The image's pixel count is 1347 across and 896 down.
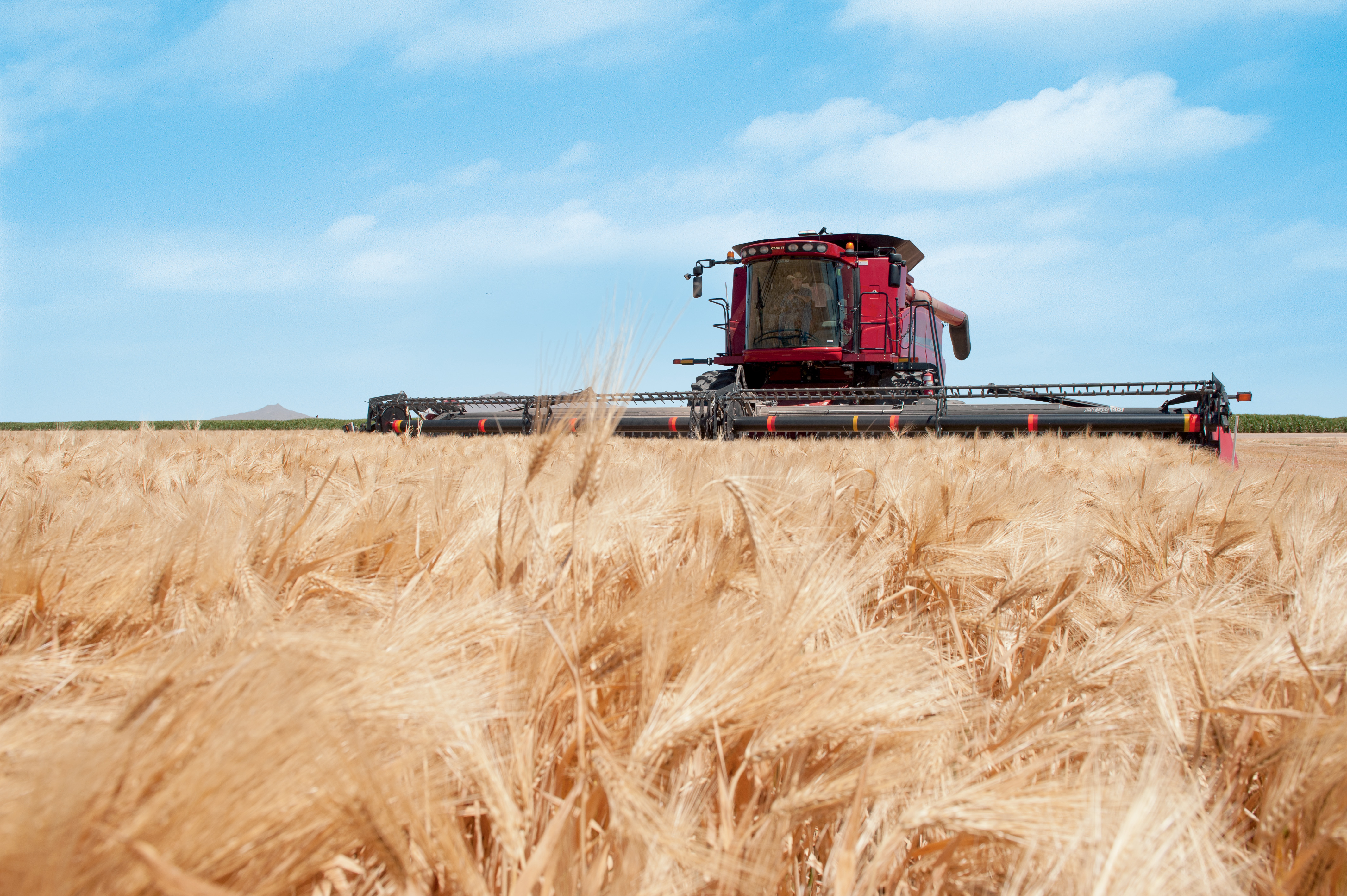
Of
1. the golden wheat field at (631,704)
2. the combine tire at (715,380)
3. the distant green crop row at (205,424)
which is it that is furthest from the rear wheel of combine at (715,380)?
the distant green crop row at (205,424)

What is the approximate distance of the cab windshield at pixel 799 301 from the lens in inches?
341

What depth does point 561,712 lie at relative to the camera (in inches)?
26.9

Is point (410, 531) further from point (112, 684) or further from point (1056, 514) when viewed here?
point (1056, 514)

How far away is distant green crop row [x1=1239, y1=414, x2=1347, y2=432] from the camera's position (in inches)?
1304

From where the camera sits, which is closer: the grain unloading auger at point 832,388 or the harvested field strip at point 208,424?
the grain unloading auger at point 832,388

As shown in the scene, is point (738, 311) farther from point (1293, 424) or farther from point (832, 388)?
point (1293, 424)

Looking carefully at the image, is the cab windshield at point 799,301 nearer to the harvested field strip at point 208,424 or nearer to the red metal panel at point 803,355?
the red metal panel at point 803,355

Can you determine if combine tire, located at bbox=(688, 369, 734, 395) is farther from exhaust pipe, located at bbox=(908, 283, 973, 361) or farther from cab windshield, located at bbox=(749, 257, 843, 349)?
exhaust pipe, located at bbox=(908, 283, 973, 361)

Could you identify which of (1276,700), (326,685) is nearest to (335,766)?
(326,685)

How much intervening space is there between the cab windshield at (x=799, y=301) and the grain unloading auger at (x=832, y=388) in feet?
0.04

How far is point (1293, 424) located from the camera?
33938 mm

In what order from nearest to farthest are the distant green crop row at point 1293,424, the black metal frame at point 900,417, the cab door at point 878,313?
1. the black metal frame at point 900,417
2. the cab door at point 878,313
3. the distant green crop row at point 1293,424

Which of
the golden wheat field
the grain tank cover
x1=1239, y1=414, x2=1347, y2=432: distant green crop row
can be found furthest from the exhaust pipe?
x1=1239, y1=414, x2=1347, y2=432: distant green crop row

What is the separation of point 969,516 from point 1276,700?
711mm
